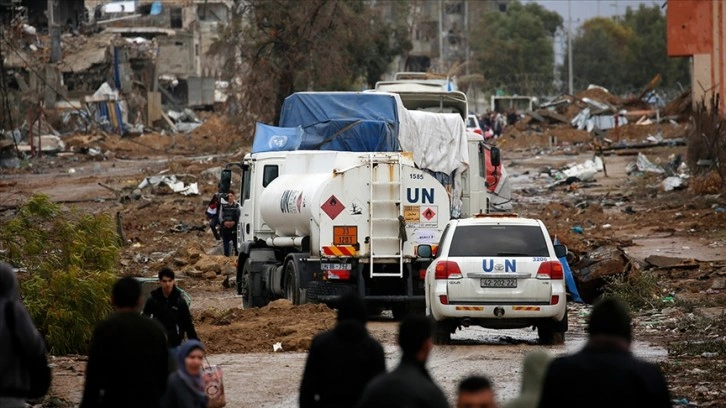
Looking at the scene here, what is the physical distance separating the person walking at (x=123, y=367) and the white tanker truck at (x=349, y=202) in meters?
12.4

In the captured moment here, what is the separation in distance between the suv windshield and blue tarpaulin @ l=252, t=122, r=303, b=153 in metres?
6.48

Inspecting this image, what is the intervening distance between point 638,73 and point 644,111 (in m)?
49.0

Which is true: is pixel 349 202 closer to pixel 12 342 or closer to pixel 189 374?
pixel 189 374

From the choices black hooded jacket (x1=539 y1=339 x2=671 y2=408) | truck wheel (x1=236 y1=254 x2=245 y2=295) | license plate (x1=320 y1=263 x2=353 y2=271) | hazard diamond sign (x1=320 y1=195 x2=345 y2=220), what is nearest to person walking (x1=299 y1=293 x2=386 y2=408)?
black hooded jacket (x1=539 y1=339 x2=671 y2=408)

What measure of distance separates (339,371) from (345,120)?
52.6 feet

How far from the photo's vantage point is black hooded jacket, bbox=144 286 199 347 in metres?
12.7

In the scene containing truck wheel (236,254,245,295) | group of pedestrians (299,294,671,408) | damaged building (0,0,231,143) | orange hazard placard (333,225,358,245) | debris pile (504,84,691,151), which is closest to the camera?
group of pedestrians (299,294,671,408)

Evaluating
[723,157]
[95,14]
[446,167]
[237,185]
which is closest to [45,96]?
[95,14]

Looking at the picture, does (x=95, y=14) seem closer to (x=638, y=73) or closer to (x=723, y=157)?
(x=638, y=73)

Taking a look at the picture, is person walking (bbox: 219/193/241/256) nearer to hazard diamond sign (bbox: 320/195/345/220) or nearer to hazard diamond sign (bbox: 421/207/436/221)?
hazard diamond sign (bbox: 320/195/345/220)

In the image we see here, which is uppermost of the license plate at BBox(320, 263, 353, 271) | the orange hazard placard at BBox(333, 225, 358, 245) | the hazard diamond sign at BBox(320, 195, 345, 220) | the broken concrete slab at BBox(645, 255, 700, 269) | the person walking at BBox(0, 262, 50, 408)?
the person walking at BBox(0, 262, 50, 408)

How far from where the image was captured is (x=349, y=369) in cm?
852

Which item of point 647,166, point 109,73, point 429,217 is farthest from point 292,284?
point 109,73

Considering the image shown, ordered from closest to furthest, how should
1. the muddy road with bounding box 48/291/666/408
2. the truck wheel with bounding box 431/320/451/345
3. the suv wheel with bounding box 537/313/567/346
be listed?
1. the muddy road with bounding box 48/291/666/408
2. the suv wheel with bounding box 537/313/567/346
3. the truck wheel with bounding box 431/320/451/345
